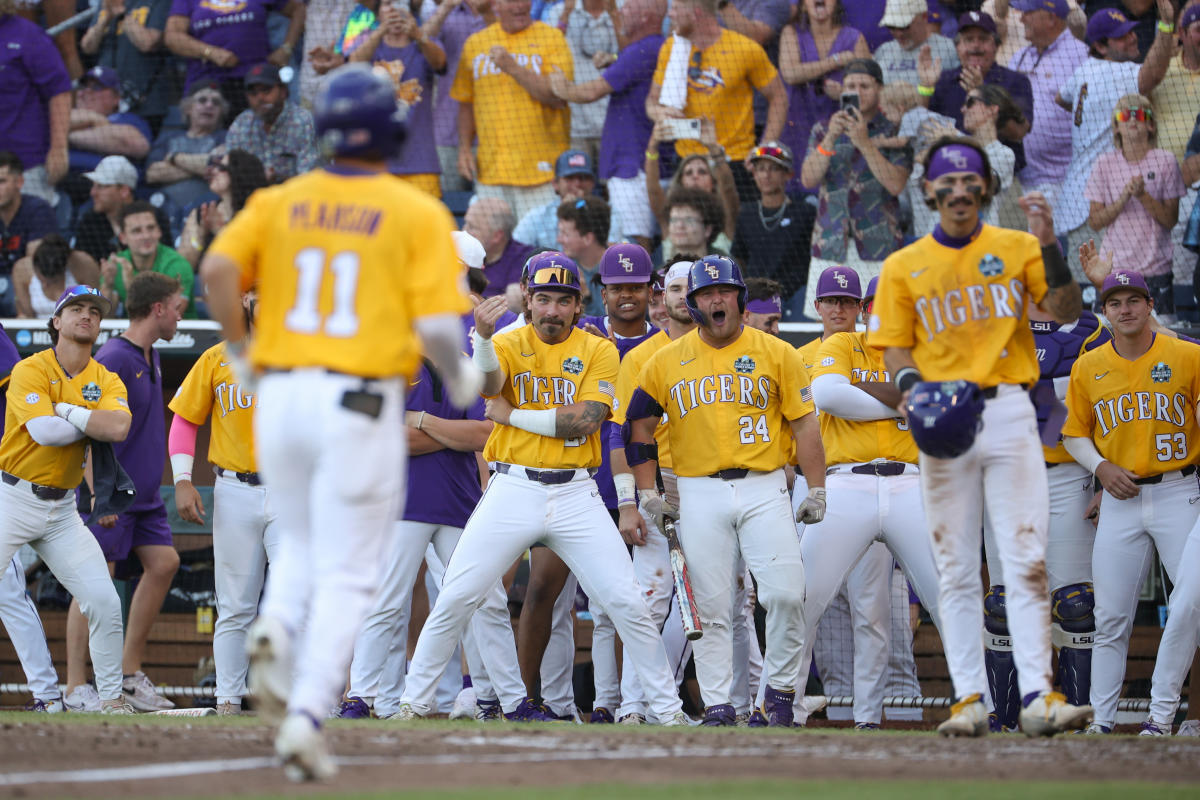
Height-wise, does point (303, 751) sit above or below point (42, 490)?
below

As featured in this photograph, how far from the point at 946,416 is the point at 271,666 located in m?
2.56

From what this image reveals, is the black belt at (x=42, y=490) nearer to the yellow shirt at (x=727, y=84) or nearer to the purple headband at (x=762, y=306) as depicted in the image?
the purple headband at (x=762, y=306)

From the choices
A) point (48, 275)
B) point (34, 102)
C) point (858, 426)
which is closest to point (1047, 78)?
point (858, 426)

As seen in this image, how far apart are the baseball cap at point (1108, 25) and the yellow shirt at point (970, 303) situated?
18.6 ft

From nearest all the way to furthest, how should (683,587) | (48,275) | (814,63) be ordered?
(683,587) → (814,63) → (48,275)

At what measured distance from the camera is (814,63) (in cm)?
1090

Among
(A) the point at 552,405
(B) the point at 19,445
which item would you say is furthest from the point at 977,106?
(B) the point at 19,445

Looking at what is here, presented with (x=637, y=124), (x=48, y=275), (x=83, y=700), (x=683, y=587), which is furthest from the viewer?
(x=637, y=124)

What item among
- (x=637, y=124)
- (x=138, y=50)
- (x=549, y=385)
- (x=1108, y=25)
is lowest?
(x=549, y=385)

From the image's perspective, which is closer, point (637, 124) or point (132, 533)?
point (132, 533)

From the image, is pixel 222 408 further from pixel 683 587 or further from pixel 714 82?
pixel 714 82

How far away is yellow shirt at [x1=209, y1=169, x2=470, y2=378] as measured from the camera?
4.16 meters

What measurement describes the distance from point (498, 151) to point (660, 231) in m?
1.55

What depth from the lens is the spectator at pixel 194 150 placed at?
12.2 meters
